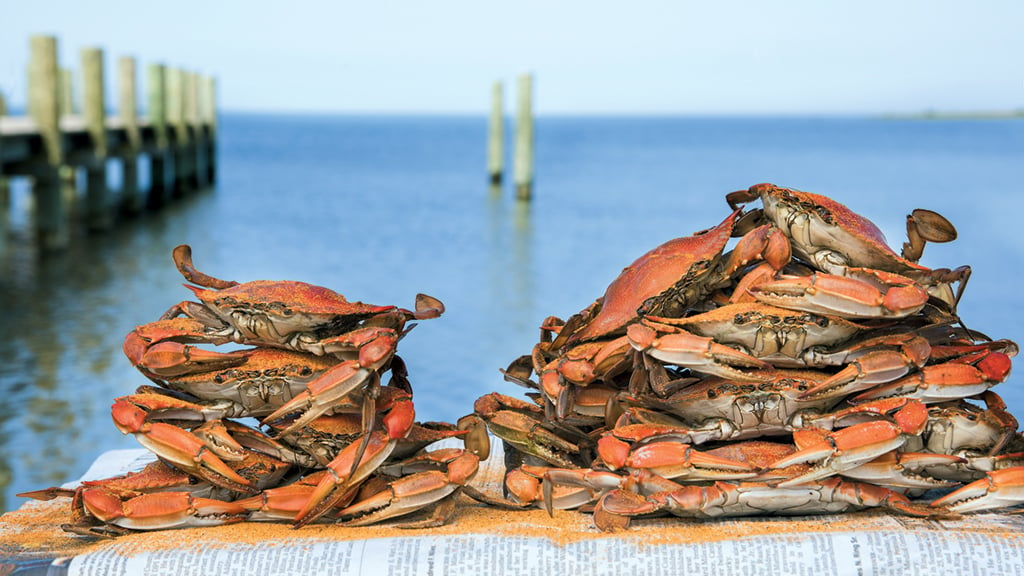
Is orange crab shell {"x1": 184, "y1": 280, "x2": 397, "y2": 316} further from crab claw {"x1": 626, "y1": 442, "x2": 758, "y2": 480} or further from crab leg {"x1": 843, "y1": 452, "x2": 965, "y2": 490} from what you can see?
crab leg {"x1": 843, "y1": 452, "x2": 965, "y2": 490}

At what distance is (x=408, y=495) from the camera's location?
285cm

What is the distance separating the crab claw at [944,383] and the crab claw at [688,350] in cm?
41

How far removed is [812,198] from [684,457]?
82 cm

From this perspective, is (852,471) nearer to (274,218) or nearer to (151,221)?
(151,221)

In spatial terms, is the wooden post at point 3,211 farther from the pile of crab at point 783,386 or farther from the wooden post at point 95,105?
the pile of crab at point 783,386

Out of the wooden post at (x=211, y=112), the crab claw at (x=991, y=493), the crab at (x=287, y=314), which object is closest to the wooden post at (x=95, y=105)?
the wooden post at (x=211, y=112)

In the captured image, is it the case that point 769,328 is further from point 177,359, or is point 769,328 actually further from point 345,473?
point 177,359

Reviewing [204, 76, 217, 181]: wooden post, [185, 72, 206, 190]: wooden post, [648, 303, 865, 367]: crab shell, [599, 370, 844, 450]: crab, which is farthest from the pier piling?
[648, 303, 865, 367]: crab shell

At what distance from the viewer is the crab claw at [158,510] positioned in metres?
2.82

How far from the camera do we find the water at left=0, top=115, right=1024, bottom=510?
436 inches

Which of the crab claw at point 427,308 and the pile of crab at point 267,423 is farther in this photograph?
the crab claw at point 427,308

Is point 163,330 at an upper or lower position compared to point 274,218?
upper

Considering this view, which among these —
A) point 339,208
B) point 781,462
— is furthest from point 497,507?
point 339,208

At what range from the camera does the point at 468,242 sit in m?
23.4
